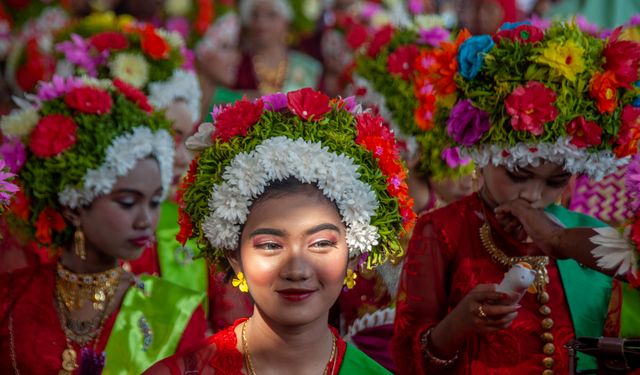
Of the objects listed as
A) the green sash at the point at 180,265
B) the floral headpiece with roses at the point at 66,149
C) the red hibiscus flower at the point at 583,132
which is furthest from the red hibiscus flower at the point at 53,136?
the red hibiscus flower at the point at 583,132

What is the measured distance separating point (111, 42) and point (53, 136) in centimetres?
197

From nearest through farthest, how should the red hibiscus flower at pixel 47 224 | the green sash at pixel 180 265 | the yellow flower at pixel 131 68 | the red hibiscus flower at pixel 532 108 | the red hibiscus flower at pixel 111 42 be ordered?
the red hibiscus flower at pixel 532 108 → the red hibiscus flower at pixel 47 224 → the green sash at pixel 180 265 → the yellow flower at pixel 131 68 → the red hibiscus flower at pixel 111 42

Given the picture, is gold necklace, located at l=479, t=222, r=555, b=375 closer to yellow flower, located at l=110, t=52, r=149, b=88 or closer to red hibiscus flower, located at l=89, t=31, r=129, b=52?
yellow flower, located at l=110, t=52, r=149, b=88

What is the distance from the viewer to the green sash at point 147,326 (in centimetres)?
391

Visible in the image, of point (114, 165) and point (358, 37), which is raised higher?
point (358, 37)

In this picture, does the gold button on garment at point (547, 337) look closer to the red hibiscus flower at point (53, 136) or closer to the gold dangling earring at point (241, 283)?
the gold dangling earring at point (241, 283)

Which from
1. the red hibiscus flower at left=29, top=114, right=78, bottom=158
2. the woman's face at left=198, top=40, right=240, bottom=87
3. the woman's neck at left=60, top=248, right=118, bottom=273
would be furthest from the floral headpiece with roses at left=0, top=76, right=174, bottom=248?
the woman's face at left=198, top=40, right=240, bottom=87

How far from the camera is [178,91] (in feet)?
19.5

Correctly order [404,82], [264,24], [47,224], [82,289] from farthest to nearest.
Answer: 1. [264,24]
2. [404,82]
3. [47,224]
4. [82,289]

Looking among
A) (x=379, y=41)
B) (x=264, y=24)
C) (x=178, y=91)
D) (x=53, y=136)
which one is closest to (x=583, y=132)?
(x=53, y=136)

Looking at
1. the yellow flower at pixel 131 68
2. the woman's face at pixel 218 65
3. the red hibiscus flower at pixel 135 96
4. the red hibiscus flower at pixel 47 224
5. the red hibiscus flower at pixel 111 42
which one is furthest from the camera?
the woman's face at pixel 218 65

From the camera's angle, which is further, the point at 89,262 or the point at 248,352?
the point at 89,262

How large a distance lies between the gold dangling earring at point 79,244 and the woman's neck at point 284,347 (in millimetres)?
1312

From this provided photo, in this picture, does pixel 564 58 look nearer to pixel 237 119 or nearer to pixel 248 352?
pixel 237 119
